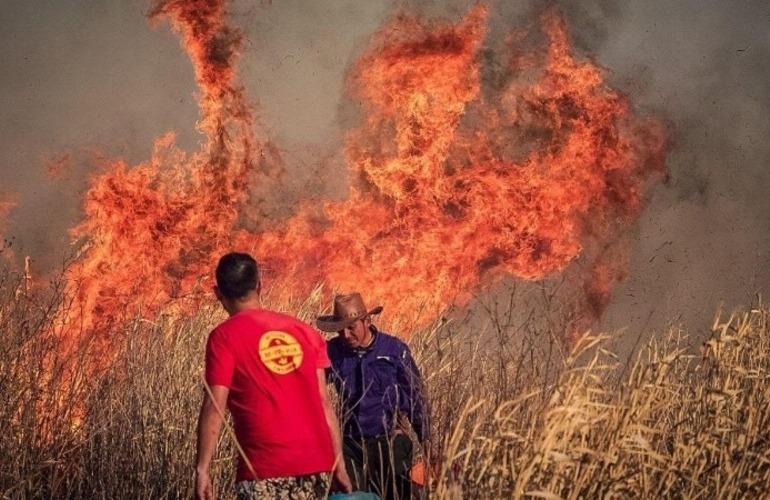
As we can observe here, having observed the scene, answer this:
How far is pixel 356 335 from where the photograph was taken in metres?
6.58

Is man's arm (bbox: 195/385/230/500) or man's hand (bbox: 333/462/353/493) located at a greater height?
man's arm (bbox: 195/385/230/500)

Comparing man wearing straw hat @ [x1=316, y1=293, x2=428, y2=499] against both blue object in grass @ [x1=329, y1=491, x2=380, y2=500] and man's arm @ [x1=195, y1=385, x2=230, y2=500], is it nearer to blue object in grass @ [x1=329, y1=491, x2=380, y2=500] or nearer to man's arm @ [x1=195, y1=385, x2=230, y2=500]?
blue object in grass @ [x1=329, y1=491, x2=380, y2=500]

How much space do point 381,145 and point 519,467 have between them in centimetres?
1043

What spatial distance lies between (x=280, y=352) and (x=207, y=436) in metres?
0.47

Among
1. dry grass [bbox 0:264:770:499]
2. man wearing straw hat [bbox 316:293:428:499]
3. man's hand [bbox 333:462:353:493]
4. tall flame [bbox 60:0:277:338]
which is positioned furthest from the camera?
tall flame [bbox 60:0:277:338]

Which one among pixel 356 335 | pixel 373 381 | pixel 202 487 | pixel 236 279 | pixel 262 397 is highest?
pixel 236 279

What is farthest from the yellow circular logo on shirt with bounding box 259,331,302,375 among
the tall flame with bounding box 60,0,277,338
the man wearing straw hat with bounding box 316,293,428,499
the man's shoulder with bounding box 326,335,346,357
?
the tall flame with bounding box 60,0,277,338

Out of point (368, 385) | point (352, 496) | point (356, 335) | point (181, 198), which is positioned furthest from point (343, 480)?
point (181, 198)

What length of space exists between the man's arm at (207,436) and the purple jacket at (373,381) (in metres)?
1.83

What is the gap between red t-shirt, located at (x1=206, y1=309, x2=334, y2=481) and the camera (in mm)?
4555

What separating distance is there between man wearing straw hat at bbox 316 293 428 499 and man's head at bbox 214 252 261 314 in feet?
5.46

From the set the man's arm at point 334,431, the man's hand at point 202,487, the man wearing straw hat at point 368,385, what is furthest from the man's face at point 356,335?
the man's hand at point 202,487

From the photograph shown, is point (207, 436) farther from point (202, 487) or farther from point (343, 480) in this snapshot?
point (343, 480)

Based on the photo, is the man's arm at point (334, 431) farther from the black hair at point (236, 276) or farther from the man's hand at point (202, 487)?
the man's hand at point (202, 487)
